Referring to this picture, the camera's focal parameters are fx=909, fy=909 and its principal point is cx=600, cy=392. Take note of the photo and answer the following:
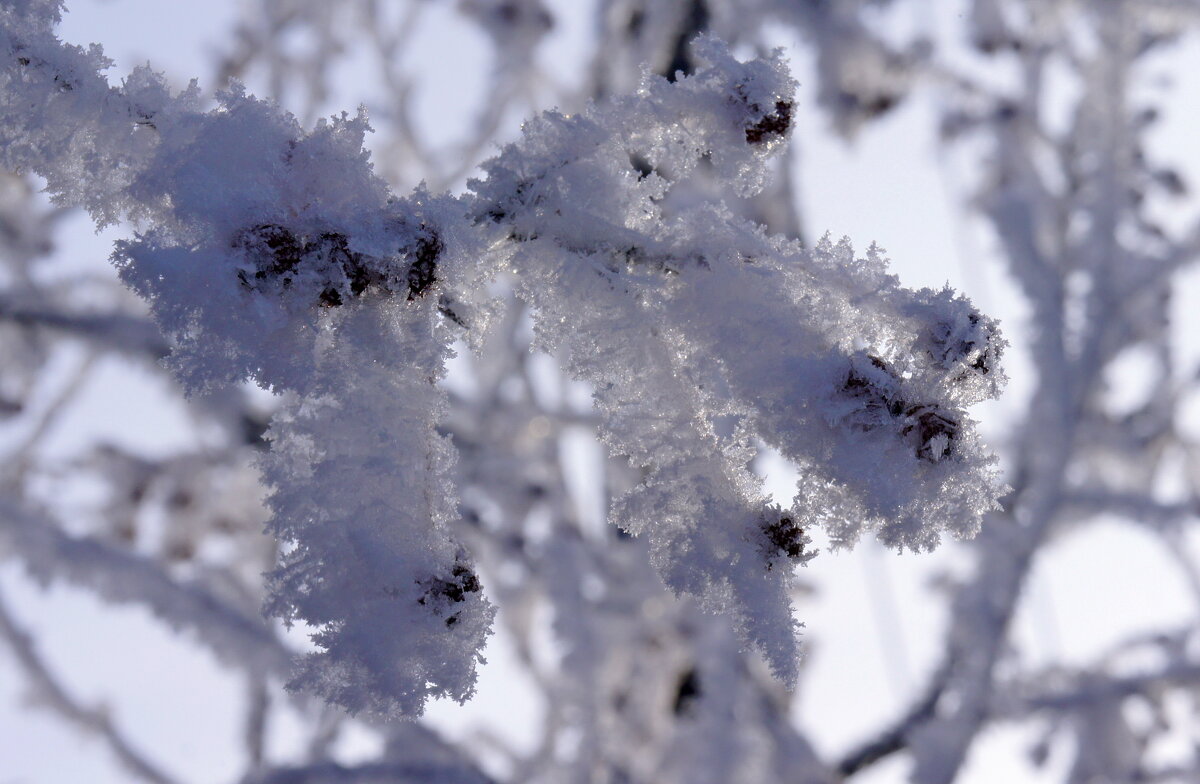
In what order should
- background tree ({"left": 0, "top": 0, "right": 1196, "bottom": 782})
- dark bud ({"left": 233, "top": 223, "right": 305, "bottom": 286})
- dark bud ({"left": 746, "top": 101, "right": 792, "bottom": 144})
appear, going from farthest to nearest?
background tree ({"left": 0, "top": 0, "right": 1196, "bottom": 782})
dark bud ({"left": 746, "top": 101, "right": 792, "bottom": 144})
dark bud ({"left": 233, "top": 223, "right": 305, "bottom": 286})

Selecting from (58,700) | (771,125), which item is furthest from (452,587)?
(58,700)

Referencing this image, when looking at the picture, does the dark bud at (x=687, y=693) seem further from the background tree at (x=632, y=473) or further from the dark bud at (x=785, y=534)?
the dark bud at (x=785, y=534)

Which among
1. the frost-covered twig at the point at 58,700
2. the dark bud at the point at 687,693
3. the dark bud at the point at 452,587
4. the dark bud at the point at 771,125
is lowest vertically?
the dark bud at the point at 452,587

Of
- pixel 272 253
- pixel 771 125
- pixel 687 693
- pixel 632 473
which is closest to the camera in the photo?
pixel 272 253

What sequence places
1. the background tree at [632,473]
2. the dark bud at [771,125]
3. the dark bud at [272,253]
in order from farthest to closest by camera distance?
1. the background tree at [632,473]
2. the dark bud at [771,125]
3. the dark bud at [272,253]

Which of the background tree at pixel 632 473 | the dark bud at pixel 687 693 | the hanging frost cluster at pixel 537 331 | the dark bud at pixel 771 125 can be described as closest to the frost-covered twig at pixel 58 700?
the background tree at pixel 632 473

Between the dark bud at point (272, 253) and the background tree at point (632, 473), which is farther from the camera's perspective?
the background tree at point (632, 473)

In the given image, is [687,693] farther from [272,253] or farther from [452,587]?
[272,253]

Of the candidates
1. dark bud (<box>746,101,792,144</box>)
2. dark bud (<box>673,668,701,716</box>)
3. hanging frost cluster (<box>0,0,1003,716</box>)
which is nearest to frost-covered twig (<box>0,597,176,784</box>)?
dark bud (<box>673,668,701,716</box>)

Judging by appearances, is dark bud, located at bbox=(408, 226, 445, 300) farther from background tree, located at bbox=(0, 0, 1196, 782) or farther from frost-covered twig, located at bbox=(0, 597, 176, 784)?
frost-covered twig, located at bbox=(0, 597, 176, 784)
